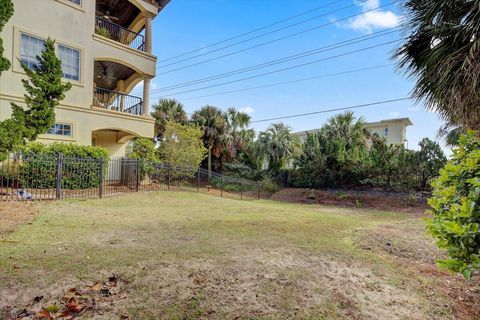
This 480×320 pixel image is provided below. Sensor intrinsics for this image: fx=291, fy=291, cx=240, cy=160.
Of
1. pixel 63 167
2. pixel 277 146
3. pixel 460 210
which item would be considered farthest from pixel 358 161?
pixel 460 210

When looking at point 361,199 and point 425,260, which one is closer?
point 425,260

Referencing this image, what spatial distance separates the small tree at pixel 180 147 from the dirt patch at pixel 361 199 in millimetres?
6188

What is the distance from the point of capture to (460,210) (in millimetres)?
2473

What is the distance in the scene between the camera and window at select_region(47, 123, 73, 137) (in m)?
12.3

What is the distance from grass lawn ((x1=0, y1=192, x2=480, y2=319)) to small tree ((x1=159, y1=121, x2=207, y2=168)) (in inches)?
469

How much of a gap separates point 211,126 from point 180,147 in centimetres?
712

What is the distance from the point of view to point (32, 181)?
10.4m

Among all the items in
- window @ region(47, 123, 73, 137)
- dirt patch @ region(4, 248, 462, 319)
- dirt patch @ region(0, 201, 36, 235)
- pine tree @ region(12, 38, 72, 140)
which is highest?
pine tree @ region(12, 38, 72, 140)

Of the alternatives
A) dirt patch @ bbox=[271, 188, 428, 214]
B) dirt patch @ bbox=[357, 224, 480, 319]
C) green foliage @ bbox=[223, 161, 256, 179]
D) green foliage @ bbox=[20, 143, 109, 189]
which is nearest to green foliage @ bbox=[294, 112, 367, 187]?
dirt patch @ bbox=[271, 188, 428, 214]

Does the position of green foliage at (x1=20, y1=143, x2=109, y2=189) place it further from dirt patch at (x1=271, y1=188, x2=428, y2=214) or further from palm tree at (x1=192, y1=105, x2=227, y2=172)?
palm tree at (x1=192, y1=105, x2=227, y2=172)

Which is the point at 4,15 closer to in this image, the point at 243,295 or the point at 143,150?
the point at 143,150

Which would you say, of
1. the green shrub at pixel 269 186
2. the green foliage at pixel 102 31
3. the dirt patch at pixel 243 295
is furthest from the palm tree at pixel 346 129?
the dirt patch at pixel 243 295

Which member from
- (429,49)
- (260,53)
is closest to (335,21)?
(260,53)

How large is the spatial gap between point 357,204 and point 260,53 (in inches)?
539
